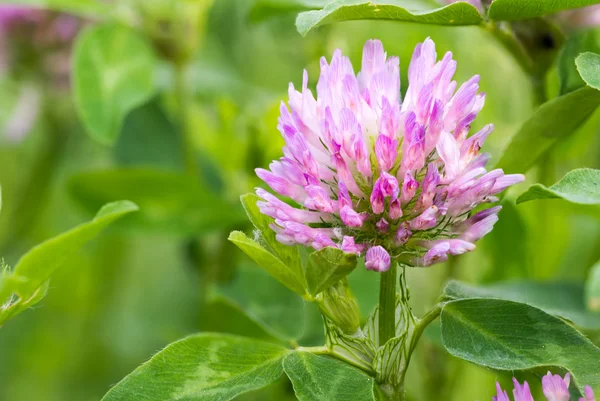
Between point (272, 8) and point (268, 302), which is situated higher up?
point (272, 8)

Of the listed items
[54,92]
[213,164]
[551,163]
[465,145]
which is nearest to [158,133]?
[213,164]

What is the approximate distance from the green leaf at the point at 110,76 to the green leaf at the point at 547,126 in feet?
1.21

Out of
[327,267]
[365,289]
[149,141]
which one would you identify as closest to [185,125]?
[149,141]

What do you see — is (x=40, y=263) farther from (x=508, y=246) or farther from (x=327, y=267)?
(x=508, y=246)

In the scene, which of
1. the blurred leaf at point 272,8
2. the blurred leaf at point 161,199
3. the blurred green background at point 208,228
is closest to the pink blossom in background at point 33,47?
the blurred green background at point 208,228

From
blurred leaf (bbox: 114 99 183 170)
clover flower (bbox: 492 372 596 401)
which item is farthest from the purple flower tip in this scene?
blurred leaf (bbox: 114 99 183 170)

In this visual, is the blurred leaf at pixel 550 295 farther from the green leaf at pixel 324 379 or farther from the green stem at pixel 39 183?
the green stem at pixel 39 183

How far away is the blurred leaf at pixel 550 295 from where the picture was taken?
2.05 ft

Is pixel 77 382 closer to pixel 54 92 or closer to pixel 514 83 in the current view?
pixel 54 92

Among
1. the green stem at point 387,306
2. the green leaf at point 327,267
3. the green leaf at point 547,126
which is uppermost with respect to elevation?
the green leaf at point 547,126

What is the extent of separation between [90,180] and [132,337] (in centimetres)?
60

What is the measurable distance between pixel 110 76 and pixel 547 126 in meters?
0.49

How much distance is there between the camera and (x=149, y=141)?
1113 millimetres

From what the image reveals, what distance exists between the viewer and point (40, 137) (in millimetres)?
1646
